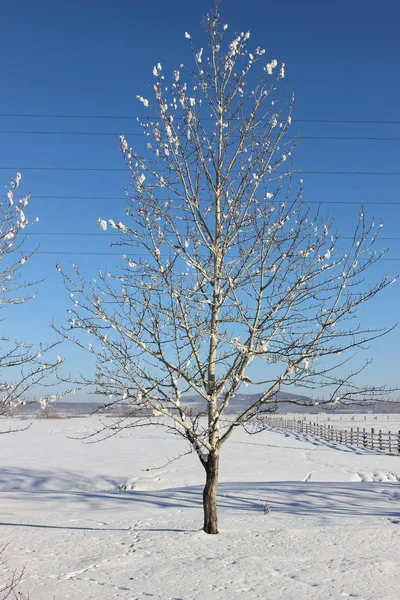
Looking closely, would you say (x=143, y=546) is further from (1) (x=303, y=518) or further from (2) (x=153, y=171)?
(2) (x=153, y=171)

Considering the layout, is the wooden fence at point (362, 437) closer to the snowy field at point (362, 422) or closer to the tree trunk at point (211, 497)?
the snowy field at point (362, 422)

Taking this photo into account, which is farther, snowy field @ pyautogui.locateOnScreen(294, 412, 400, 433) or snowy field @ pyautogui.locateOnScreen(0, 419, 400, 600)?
snowy field @ pyautogui.locateOnScreen(294, 412, 400, 433)

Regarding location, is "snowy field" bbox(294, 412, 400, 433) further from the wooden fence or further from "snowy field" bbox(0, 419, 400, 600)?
"snowy field" bbox(0, 419, 400, 600)

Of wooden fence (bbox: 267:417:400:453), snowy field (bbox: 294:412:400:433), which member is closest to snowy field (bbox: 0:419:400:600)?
wooden fence (bbox: 267:417:400:453)

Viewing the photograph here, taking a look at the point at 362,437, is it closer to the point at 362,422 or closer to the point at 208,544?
the point at 208,544

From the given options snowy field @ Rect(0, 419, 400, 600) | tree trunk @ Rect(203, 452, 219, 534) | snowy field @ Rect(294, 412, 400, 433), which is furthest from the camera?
snowy field @ Rect(294, 412, 400, 433)

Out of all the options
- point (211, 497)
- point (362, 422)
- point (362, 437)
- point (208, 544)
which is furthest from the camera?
point (362, 422)

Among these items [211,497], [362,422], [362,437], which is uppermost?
[211,497]

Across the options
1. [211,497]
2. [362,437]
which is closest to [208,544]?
[211,497]

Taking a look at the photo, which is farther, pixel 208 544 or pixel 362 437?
pixel 362 437

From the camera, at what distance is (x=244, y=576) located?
6.15m

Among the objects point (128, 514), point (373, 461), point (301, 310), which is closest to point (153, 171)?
point (301, 310)

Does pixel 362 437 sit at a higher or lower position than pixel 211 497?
lower

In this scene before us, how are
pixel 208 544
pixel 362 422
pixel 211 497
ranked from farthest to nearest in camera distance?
pixel 362 422 < pixel 211 497 < pixel 208 544
